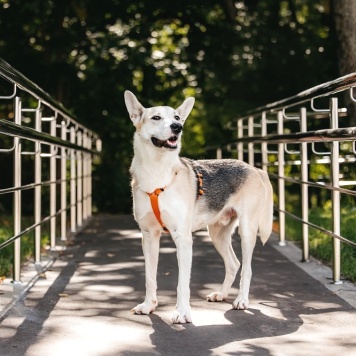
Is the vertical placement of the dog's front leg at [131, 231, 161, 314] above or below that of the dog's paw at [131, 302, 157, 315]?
above

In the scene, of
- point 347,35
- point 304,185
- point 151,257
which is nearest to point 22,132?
point 151,257

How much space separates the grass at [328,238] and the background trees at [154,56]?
4269 mm

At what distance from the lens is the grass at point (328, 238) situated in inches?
263

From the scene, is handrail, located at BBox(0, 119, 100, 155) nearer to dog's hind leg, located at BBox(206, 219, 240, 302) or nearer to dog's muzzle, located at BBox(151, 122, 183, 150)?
dog's muzzle, located at BBox(151, 122, 183, 150)

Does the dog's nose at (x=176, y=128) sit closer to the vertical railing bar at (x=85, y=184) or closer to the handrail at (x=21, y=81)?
the handrail at (x=21, y=81)

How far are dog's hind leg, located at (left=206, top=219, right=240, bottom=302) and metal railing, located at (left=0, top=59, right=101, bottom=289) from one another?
1.36 m

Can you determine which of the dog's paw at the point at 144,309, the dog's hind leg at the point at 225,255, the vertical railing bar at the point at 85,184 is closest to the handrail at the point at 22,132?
the dog's paw at the point at 144,309

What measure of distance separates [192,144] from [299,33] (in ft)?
18.5

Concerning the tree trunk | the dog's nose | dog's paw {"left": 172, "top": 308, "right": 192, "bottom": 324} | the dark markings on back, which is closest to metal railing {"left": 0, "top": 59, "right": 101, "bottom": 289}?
the dog's nose

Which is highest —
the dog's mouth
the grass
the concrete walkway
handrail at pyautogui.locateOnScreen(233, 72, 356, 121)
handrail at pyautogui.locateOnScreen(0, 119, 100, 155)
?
handrail at pyautogui.locateOnScreen(233, 72, 356, 121)

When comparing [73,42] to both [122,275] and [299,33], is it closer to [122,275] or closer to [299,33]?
[299,33]

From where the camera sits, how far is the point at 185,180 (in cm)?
523

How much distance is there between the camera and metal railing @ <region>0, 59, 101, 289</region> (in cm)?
554

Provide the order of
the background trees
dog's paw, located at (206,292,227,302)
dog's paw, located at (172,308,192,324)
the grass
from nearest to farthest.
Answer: dog's paw, located at (172,308,192,324), dog's paw, located at (206,292,227,302), the grass, the background trees
